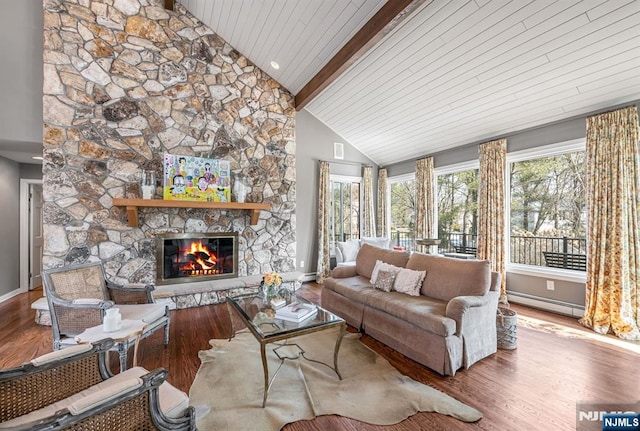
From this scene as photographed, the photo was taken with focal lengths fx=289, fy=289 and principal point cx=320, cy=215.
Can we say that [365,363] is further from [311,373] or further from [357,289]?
[357,289]

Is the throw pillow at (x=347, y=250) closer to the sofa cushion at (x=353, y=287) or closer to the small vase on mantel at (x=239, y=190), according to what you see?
the sofa cushion at (x=353, y=287)

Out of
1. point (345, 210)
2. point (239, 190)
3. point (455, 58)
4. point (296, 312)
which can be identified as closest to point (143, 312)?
point (296, 312)

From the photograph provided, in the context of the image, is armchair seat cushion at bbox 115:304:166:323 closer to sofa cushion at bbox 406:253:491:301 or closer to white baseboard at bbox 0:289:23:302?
A: sofa cushion at bbox 406:253:491:301

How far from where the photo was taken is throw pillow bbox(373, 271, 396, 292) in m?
3.44

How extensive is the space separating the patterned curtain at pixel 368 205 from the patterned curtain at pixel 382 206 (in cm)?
21

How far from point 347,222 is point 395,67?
3.48m

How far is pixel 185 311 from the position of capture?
4301 mm

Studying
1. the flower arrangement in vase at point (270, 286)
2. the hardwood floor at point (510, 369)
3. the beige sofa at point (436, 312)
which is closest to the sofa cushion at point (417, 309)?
the beige sofa at point (436, 312)

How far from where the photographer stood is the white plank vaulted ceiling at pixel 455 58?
2.86 meters

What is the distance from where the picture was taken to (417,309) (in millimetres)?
2777

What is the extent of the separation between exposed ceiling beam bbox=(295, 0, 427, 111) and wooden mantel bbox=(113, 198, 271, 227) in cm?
222

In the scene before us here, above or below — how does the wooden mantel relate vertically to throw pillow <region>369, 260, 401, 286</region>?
above

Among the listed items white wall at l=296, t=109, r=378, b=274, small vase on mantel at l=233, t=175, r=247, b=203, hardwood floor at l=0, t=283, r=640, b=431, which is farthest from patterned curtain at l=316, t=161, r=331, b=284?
hardwood floor at l=0, t=283, r=640, b=431

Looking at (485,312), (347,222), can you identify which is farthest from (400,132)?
(485,312)
